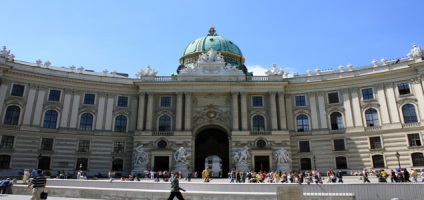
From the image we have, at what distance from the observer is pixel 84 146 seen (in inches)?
1855

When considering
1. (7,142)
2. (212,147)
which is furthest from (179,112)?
(7,142)

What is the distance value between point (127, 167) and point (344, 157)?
33389 mm

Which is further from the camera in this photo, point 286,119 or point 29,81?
point 286,119

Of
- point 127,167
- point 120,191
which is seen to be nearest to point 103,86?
point 127,167

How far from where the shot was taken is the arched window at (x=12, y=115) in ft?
141

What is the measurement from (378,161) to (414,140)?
5466 mm

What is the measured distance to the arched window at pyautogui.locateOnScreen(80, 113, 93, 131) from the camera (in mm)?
48072

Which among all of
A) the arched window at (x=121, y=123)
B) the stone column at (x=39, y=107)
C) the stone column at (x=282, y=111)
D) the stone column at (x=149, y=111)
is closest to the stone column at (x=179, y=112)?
the stone column at (x=149, y=111)

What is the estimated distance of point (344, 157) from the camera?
151ft

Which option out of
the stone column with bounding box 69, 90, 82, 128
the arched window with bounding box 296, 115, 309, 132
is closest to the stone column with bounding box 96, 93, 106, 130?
the stone column with bounding box 69, 90, 82, 128

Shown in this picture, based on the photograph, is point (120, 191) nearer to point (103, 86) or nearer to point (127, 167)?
point (127, 167)

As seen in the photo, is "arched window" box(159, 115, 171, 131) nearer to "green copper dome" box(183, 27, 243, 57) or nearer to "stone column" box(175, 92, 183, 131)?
"stone column" box(175, 92, 183, 131)

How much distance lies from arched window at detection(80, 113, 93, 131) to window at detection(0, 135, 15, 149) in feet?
30.4

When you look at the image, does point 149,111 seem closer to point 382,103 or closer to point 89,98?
point 89,98
